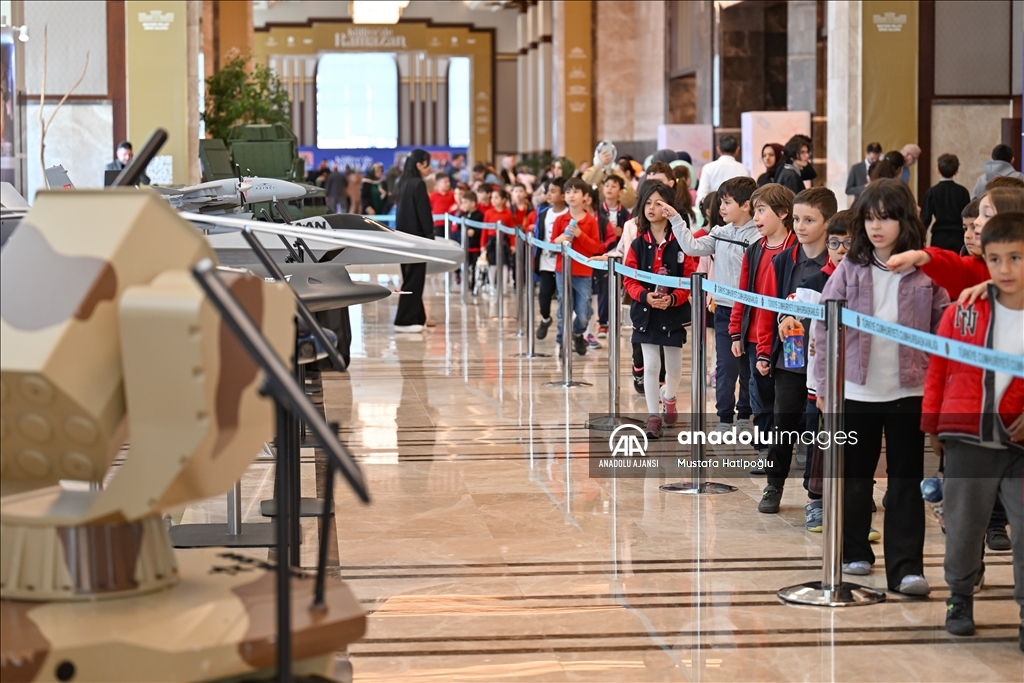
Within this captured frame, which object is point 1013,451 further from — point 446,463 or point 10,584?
point 446,463

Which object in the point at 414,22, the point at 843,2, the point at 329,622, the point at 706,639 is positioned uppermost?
the point at 414,22

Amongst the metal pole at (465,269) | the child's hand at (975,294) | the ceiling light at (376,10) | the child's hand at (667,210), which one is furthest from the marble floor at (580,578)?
the ceiling light at (376,10)

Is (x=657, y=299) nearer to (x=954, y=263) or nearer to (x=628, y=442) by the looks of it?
(x=628, y=442)

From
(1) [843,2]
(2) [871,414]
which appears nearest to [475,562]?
(2) [871,414]

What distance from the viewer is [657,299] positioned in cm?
762

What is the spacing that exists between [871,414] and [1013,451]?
26.1 inches

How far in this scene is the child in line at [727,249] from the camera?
24.6 feet

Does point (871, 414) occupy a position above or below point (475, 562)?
above

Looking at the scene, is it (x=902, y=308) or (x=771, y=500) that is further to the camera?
(x=771, y=500)

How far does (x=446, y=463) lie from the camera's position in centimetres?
745

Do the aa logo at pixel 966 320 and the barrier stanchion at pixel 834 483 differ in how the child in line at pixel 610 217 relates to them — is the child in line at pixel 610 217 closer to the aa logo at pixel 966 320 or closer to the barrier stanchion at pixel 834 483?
the barrier stanchion at pixel 834 483

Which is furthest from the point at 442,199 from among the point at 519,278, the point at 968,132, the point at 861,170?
the point at 968,132

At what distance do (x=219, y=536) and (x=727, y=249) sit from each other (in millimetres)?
3282

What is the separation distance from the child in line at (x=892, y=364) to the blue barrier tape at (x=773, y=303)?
0.15m
